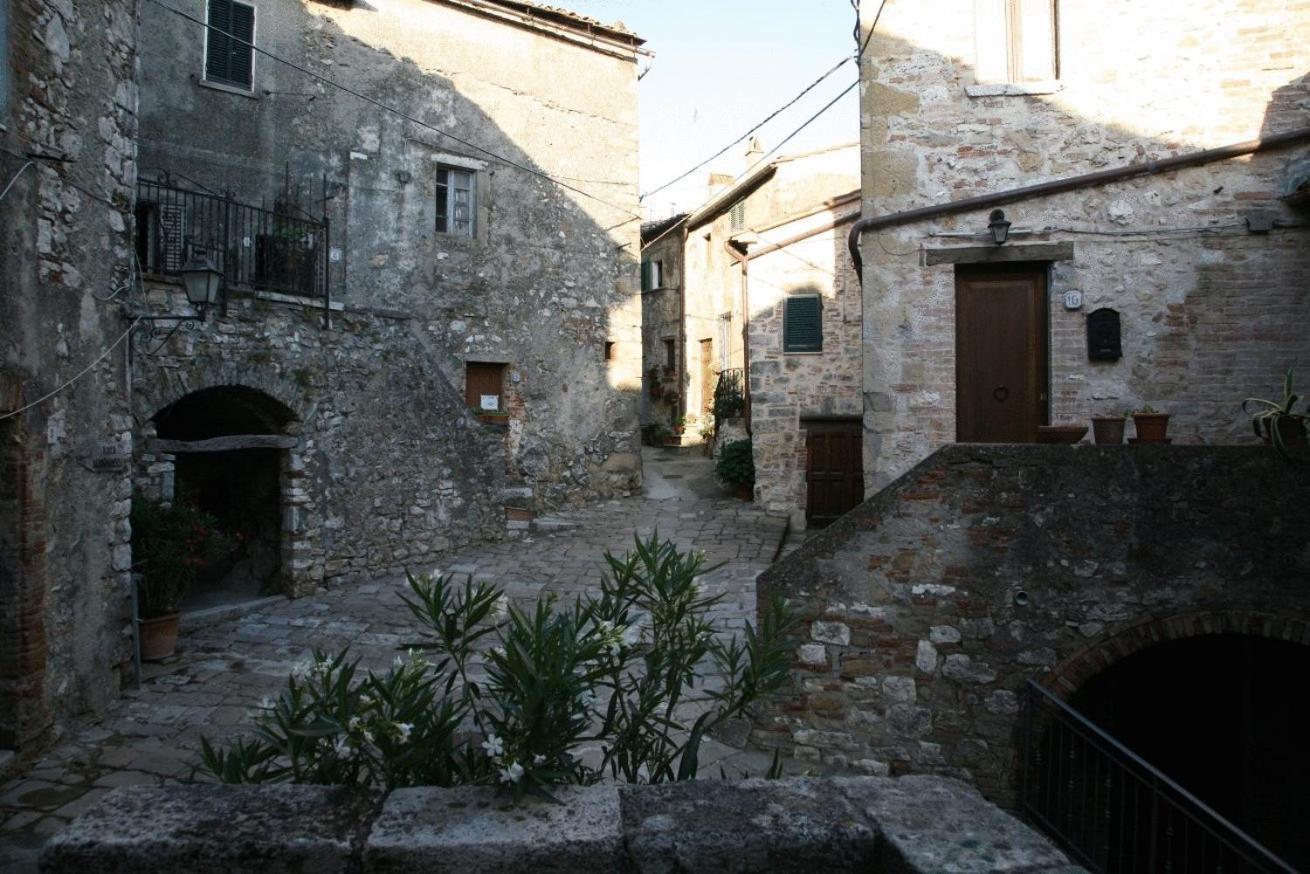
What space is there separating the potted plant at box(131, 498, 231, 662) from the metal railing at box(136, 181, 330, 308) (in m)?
3.50

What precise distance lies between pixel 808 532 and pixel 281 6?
11.0 metres

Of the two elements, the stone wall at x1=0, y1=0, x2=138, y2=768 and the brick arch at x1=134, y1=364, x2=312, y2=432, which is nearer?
the stone wall at x1=0, y1=0, x2=138, y2=768

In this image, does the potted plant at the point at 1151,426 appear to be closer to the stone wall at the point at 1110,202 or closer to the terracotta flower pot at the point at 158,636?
the stone wall at the point at 1110,202

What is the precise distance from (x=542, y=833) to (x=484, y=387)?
12446 millimetres

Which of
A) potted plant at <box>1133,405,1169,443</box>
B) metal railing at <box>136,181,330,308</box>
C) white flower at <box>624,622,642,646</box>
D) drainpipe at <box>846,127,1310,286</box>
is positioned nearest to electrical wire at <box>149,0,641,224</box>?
metal railing at <box>136,181,330,308</box>

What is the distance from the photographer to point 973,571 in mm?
5508

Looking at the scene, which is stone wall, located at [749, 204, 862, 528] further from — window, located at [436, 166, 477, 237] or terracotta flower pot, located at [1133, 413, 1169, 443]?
terracotta flower pot, located at [1133, 413, 1169, 443]

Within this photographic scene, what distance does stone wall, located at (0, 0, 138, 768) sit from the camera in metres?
5.24

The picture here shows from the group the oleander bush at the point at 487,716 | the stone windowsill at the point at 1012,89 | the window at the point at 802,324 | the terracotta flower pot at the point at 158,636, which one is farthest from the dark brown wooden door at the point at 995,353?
the terracotta flower pot at the point at 158,636

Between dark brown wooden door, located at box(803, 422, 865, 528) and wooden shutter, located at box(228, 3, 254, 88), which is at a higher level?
wooden shutter, located at box(228, 3, 254, 88)

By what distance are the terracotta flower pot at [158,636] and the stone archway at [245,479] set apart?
1.75m

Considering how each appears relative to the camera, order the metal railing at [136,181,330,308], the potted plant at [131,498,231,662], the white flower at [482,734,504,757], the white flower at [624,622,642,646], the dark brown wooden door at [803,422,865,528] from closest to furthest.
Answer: the white flower at [482,734,504,757] → the white flower at [624,622,642,646] → the potted plant at [131,498,231,662] → the metal railing at [136,181,330,308] → the dark brown wooden door at [803,422,865,528]

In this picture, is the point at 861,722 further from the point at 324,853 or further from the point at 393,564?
the point at 393,564

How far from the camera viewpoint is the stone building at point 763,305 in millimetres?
13766
